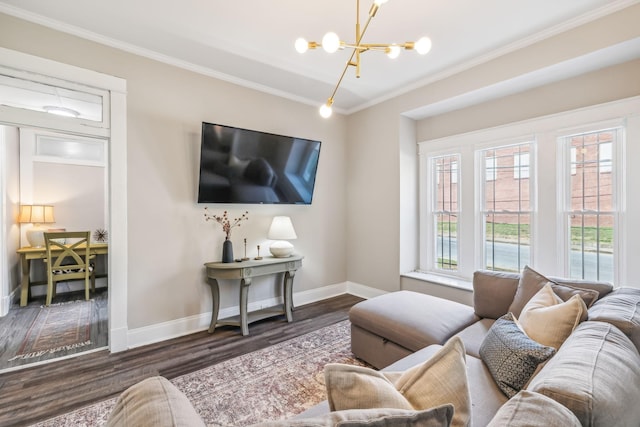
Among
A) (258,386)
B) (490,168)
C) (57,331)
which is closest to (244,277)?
(258,386)

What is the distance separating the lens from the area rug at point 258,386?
6.30 feet

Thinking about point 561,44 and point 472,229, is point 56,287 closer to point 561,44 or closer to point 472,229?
point 472,229

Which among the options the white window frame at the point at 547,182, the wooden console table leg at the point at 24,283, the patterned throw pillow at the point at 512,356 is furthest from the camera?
the wooden console table leg at the point at 24,283

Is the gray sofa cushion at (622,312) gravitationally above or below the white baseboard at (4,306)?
above

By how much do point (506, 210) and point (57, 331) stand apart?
5.17 m

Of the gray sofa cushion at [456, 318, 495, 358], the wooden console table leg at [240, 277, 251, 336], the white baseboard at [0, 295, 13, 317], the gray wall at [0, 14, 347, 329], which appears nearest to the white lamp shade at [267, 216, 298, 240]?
the gray wall at [0, 14, 347, 329]

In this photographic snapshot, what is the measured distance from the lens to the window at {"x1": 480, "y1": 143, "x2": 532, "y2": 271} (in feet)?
10.9

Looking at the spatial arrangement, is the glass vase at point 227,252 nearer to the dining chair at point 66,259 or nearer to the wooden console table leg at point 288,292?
the wooden console table leg at point 288,292

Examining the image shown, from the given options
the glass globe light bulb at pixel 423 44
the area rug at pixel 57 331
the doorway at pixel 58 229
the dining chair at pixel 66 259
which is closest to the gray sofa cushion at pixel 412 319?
the glass globe light bulb at pixel 423 44

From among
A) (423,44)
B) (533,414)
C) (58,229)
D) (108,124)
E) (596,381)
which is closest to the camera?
(533,414)

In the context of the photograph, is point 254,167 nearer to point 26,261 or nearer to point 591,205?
point 26,261

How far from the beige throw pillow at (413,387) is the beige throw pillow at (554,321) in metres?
0.84

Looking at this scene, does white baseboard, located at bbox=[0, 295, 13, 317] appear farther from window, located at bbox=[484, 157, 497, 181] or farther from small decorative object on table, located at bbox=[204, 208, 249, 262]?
window, located at bbox=[484, 157, 497, 181]

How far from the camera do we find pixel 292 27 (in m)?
2.57
